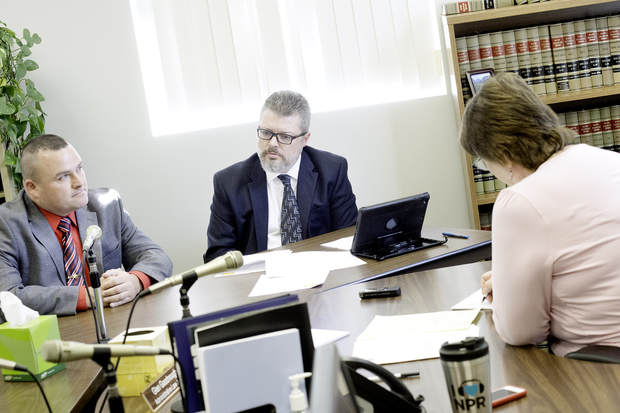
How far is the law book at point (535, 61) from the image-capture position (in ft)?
12.2

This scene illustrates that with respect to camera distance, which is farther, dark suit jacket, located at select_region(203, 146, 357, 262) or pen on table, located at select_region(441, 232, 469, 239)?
dark suit jacket, located at select_region(203, 146, 357, 262)

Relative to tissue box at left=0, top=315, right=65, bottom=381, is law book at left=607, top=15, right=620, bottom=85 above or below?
Answer: above

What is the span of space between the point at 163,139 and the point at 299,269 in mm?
1806

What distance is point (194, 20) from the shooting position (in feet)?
12.7

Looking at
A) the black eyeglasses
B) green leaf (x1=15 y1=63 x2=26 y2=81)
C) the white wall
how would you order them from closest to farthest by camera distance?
the black eyeglasses < green leaf (x1=15 y1=63 x2=26 y2=81) < the white wall

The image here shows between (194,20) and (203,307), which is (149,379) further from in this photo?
(194,20)

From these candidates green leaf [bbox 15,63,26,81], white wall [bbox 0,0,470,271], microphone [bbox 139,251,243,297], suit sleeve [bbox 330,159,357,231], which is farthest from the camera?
white wall [bbox 0,0,470,271]

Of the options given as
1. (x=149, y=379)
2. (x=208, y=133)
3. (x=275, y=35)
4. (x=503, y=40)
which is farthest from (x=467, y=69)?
(x=149, y=379)

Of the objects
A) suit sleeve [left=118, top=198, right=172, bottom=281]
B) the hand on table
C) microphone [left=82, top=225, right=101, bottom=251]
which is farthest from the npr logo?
suit sleeve [left=118, top=198, right=172, bottom=281]

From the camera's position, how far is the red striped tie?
8.88ft

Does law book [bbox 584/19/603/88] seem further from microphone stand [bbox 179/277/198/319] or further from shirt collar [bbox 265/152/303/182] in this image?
microphone stand [bbox 179/277/198/319]

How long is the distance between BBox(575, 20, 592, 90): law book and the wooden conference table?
147 cm

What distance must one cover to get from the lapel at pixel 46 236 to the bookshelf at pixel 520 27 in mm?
2218

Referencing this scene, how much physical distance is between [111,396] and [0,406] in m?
0.67
